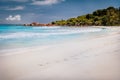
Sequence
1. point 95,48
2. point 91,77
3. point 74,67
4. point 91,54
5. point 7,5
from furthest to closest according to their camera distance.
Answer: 1. point 95,48
2. point 91,54
3. point 7,5
4. point 74,67
5. point 91,77

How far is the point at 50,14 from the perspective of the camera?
A: 9.96 feet

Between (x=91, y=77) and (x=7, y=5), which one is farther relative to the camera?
(x=7, y=5)

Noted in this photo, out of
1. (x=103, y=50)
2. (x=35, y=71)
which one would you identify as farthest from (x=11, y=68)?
(x=103, y=50)

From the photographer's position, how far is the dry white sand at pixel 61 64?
2461 millimetres

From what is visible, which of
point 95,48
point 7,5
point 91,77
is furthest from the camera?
point 95,48

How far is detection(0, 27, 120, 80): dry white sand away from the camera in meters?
2.46

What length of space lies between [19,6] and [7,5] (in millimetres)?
137

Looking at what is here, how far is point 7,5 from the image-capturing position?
2801 millimetres

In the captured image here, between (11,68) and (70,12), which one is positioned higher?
(70,12)

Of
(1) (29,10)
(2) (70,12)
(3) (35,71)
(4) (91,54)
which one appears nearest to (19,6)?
(1) (29,10)

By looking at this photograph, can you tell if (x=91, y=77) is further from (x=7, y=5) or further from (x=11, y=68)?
(x=7, y=5)

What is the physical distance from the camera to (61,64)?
8.73 feet

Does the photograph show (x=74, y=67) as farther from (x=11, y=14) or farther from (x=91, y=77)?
(x=11, y=14)

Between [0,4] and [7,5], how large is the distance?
0.07m
